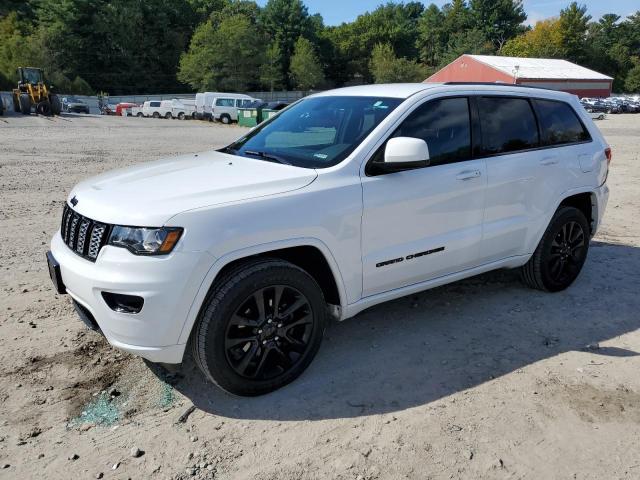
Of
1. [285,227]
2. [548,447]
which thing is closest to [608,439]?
[548,447]

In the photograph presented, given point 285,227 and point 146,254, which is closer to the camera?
point 146,254

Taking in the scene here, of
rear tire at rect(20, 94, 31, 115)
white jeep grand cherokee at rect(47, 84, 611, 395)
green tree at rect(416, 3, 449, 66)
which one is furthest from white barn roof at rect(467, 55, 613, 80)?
white jeep grand cherokee at rect(47, 84, 611, 395)

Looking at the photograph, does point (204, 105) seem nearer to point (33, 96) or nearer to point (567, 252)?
point (33, 96)

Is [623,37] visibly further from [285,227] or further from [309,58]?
[285,227]

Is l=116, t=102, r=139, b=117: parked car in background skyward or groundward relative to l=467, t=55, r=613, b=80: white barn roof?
groundward

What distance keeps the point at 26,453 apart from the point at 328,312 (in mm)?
1911

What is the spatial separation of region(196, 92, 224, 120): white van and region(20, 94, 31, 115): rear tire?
435 inches

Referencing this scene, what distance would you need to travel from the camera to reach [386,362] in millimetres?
3742

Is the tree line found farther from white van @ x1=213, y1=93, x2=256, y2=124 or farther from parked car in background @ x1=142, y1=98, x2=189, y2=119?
white van @ x1=213, y1=93, x2=256, y2=124

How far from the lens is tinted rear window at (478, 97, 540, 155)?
167 inches

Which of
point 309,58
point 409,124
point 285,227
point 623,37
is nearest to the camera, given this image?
point 285,227

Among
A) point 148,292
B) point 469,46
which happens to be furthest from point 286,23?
point 148,292

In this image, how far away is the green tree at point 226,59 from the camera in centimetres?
6981

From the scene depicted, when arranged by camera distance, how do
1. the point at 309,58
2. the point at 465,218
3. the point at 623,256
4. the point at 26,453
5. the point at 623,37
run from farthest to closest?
the point at 623,37
the point at 309,58
the point at 623,256
the point at 465,218
the point at 26,453
